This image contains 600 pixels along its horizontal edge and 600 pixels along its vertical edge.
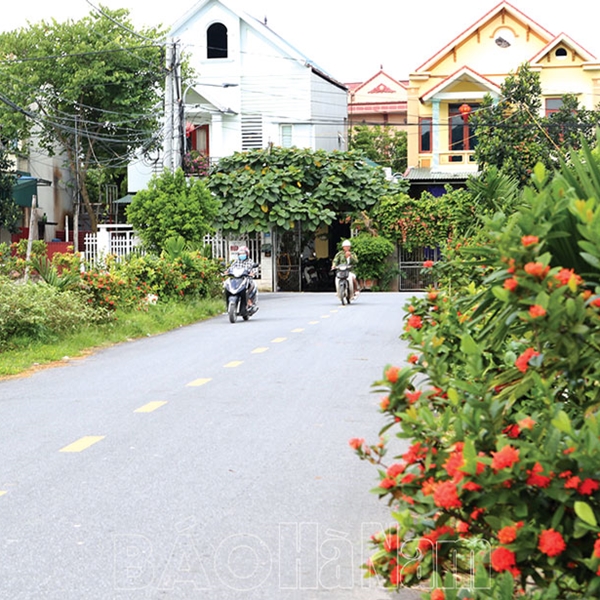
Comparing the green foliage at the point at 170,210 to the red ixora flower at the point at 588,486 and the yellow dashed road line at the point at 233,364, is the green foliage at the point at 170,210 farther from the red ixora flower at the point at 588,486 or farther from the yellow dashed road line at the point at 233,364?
the red ixora flower at the point at 588,486

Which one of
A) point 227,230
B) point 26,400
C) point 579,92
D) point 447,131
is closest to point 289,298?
point 227,230

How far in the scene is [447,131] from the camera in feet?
142

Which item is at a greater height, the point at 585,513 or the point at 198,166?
the point at 198,166

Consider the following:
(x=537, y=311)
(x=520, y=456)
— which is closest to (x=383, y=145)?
(x=537, y=311)

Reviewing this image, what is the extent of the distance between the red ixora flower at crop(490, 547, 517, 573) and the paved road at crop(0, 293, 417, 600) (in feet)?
6.21

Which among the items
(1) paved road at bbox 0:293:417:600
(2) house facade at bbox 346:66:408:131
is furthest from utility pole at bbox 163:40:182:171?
(2) house facade at bbox 346:66:408:131

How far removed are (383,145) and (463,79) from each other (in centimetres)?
2815

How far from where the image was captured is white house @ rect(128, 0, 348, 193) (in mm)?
43531

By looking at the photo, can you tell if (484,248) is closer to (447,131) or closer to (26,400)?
(26,400)

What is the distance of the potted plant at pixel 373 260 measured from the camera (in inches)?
1421

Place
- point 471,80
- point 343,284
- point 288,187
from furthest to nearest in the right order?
point 471,80 < point 288,187 < point 343,284

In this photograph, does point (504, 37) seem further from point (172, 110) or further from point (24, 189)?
point (24, 189)

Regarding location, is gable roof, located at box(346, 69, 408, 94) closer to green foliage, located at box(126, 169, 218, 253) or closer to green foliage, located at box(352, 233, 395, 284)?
green foliage, located at box(352, 233, 395, 284)

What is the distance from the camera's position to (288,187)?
119ft
